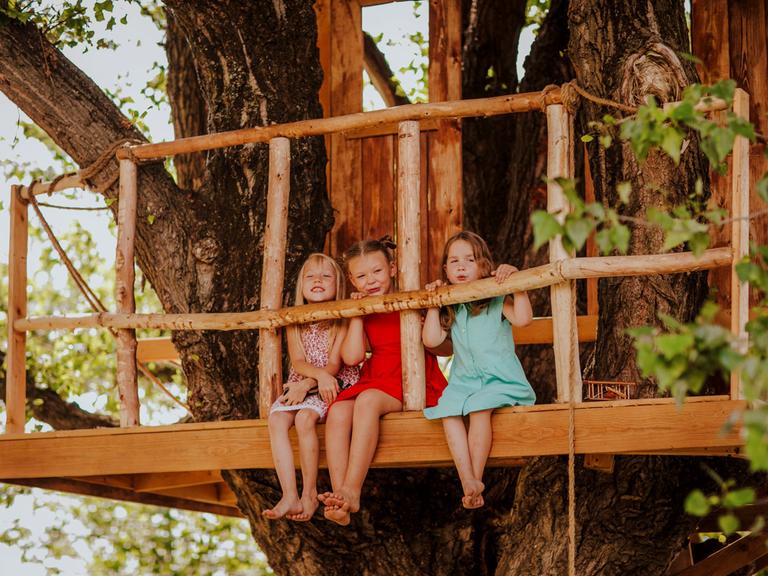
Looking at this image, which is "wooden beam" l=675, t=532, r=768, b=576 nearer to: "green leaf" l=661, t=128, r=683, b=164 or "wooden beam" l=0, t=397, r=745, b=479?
"wooden beam" l=0, t=397, r=745, b=479

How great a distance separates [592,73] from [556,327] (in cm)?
166

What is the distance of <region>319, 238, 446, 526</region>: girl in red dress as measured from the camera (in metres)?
5.04

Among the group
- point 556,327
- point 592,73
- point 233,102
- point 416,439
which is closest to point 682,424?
point 556,327

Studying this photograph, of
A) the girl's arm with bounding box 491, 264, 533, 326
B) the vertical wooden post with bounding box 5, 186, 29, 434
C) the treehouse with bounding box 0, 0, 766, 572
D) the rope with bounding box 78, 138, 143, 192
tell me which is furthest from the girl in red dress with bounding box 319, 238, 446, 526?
the vertical wooden post with bounding box 5, 186, 29, 434

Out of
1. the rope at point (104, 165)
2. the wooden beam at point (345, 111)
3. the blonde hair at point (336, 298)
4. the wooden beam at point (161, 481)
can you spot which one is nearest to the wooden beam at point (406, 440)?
the blonde hair at point (336, 298)

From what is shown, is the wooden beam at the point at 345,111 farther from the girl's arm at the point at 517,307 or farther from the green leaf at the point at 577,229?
the green leaf at the point at 577,229

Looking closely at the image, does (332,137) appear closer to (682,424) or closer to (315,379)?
(315,379)

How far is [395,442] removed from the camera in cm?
511

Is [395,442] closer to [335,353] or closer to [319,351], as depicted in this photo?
[335,353]

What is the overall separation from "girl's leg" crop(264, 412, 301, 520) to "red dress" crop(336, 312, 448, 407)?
0.25m

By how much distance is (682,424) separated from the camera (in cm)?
455

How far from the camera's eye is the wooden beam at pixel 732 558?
664cm

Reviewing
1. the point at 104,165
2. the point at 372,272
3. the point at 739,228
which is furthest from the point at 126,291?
the point at 739,228

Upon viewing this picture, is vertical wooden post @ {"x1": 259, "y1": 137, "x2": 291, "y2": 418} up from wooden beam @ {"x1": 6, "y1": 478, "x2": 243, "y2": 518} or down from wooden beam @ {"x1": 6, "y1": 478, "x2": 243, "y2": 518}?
up
